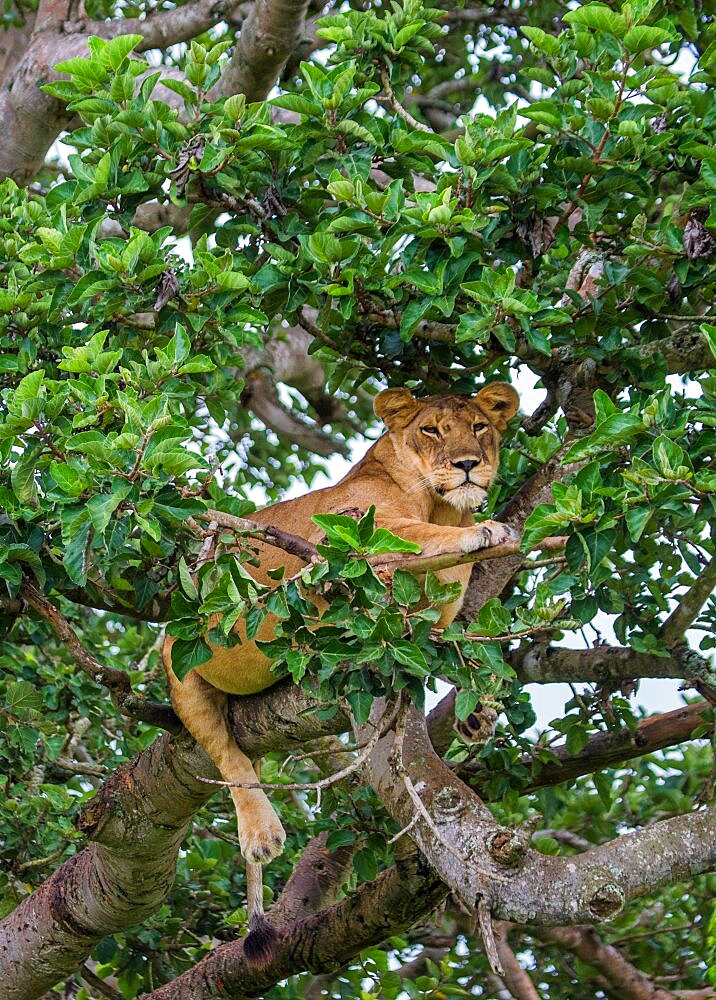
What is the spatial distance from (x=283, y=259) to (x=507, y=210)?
29.2 inches

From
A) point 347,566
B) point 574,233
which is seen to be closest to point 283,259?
point 574,233

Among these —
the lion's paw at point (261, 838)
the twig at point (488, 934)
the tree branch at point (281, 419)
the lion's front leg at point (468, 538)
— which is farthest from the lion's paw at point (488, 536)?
the tree branch at point (281, 419)

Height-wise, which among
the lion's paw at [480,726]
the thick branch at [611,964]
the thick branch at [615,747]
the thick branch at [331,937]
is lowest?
the thick branch at [611,964]

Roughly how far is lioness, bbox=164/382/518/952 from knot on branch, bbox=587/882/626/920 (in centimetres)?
151

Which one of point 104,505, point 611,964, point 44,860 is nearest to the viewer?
point 104,505

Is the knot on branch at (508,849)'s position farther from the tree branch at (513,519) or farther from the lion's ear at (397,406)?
the lion's ear at (397,406)

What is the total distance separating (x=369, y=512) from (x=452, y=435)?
163 cm

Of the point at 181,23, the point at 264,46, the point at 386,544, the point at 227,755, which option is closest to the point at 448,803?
the point at 386,544

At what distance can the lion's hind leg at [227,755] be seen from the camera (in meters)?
4.76

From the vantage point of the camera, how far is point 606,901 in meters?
3.24

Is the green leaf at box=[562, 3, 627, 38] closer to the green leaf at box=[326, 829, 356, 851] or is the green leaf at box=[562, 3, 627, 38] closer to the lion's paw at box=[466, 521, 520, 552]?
the lion's paw at box=[466, 521, 520, 552]

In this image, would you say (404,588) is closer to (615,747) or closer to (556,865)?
(556,865)

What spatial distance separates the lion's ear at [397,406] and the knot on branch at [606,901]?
2282mm

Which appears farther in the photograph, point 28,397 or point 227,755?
point 227,755
